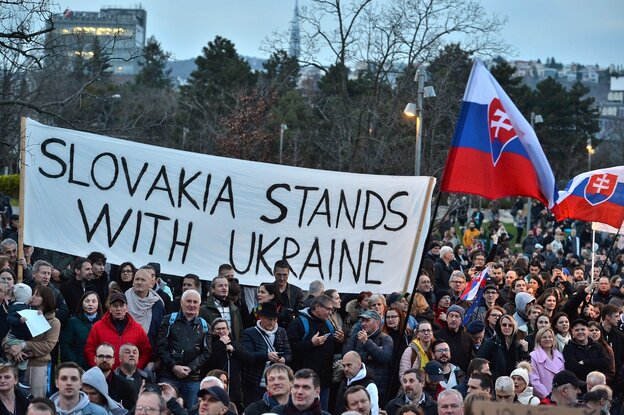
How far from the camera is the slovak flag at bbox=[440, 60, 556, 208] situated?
30.3 ft

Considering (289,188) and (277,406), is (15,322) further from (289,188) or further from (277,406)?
(289,188)

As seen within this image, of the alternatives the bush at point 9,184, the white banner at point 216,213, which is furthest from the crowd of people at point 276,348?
the bush at point 9,184

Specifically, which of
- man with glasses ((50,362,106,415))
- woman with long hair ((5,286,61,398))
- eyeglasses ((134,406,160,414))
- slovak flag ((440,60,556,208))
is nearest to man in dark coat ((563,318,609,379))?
slovak flag ((440,60,556,208))

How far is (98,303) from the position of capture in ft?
37.4

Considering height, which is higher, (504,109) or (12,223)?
(504,109)

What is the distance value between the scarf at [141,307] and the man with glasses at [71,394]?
9.18 feet

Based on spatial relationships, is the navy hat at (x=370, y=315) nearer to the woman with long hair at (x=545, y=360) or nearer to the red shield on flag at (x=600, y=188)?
the woman with long hair at (x=545, y=360)

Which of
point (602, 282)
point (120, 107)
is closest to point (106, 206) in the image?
point (602, 282)

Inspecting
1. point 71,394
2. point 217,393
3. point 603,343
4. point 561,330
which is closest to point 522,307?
point 561,330

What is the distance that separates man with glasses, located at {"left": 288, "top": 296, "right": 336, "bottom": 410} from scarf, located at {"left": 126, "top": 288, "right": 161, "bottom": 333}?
1.35 m

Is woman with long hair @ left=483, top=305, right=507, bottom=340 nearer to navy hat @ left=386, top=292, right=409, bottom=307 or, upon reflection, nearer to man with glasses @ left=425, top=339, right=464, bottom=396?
navy hat @ left=386, top=292, right=409, bottom=307

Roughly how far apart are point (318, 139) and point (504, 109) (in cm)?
3587

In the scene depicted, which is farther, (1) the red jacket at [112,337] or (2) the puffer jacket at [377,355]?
(2) the puffer jacket at [377,355]

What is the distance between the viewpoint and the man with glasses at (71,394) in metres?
8.80
